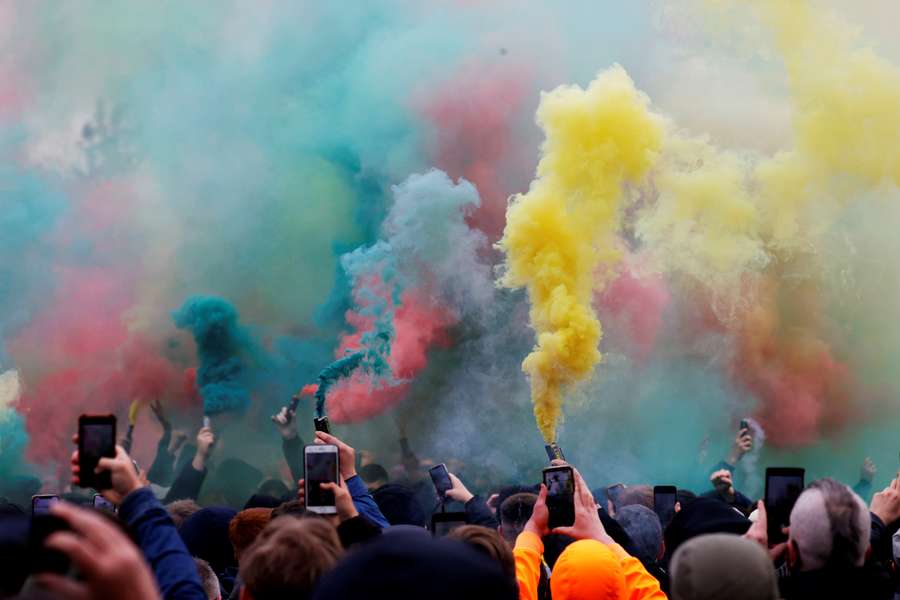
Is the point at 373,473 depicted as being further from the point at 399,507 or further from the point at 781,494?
the point at 781,494

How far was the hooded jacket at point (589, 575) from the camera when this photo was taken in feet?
13.3

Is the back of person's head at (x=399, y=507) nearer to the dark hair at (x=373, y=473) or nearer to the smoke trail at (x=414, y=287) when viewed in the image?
the dark hair at (x=373, y=473)

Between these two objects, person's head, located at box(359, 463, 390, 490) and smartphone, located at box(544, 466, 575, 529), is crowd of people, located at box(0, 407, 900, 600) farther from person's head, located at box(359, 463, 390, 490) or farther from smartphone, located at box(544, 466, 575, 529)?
person's head, located at box(359, 463, 390, 490)

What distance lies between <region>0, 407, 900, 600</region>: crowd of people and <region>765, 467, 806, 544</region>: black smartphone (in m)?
0.08

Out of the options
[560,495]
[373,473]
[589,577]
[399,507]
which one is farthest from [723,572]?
[373,473]

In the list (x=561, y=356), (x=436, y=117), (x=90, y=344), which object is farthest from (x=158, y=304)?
(x=561, y=356)

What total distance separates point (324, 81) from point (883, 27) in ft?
39.4

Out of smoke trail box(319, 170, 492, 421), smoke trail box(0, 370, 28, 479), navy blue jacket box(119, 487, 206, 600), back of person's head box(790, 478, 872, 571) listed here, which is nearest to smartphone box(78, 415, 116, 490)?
navy blue jacket box(119, 487, 206, 600)

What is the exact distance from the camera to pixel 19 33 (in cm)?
2259

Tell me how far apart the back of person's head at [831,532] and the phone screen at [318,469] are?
75.4 inches

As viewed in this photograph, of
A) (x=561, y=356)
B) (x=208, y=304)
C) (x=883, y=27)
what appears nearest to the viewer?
(x=561, y=356)

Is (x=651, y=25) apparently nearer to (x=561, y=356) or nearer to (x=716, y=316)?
(x=716, y=316)

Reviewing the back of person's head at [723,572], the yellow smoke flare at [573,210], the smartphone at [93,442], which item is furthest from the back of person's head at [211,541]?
the yellow smoke flare at [573,210]

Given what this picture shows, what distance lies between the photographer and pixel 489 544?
370 centimetres
